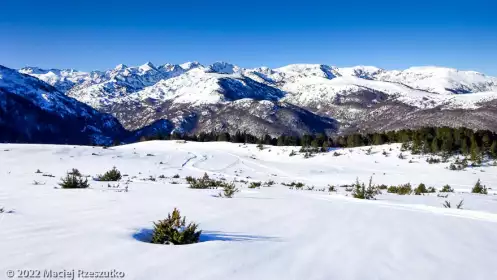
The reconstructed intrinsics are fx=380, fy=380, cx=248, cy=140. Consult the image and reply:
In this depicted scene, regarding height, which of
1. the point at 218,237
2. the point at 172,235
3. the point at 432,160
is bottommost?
the point at 218,237

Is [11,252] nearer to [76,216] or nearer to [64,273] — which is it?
[64,273]

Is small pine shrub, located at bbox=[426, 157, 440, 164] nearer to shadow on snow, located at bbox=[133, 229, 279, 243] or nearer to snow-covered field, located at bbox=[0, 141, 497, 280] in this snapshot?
snow-covered field, located at bbox=[0, 141, 497, 280]

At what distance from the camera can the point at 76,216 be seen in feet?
21.6

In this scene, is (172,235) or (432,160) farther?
(432,160)

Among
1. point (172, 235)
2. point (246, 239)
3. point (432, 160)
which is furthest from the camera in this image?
point (432, 160)

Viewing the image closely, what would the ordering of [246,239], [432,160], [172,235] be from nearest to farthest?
[172,235] → [246,239] → [432,160]

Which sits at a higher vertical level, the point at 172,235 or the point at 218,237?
the point at 172,235

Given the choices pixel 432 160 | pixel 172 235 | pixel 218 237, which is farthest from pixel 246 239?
pixel 432 160

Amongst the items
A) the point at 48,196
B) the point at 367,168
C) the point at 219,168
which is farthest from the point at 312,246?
the point at 367,168

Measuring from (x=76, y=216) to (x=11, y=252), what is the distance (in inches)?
93.6

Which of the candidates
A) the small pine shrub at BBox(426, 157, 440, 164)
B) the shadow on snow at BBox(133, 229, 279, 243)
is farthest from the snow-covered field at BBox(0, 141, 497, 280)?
the small pine shrub at BBox(426, 157, 440, 164)

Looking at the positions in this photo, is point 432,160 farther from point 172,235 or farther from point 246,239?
point 172,235

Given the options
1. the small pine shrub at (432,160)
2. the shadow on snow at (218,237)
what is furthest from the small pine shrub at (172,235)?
the small pine shrub at (432,160)

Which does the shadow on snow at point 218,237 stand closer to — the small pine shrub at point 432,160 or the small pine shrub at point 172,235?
the small pine shrub at point 172,235
